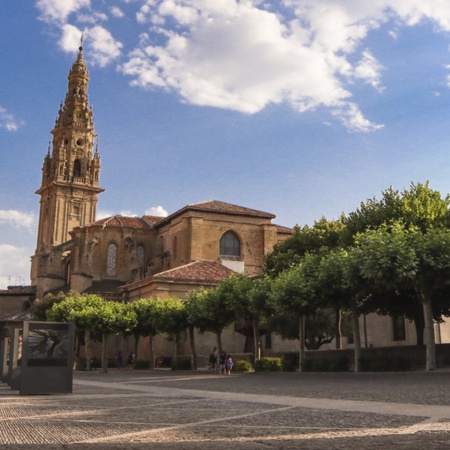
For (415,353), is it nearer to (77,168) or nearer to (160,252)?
(160,252)

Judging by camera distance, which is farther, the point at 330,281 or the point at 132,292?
the point at 132,292

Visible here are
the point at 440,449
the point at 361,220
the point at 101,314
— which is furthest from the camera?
the point at 101,314

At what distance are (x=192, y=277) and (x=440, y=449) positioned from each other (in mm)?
47383

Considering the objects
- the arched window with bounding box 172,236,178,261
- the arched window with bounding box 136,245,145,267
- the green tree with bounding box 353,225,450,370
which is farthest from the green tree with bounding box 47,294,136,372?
the arched window with bounding box 136,245,145,267

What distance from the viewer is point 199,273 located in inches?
2124

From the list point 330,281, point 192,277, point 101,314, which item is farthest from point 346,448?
point 192,277

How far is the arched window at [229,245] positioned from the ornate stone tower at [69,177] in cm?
3644

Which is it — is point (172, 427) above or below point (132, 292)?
below

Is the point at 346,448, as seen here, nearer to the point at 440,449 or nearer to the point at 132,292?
the point at 440,449

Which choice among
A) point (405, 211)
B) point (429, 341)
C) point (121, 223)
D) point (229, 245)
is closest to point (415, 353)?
point (429, 341)

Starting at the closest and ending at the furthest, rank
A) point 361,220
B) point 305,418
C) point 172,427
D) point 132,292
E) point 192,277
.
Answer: point 172,427, point 305,418, point 361,220, point 192,277, point 132,292

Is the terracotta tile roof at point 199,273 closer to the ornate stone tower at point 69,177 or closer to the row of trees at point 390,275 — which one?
the row of trees at point 390,275

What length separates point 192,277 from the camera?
52781 mm

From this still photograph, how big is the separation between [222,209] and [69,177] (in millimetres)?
41225
